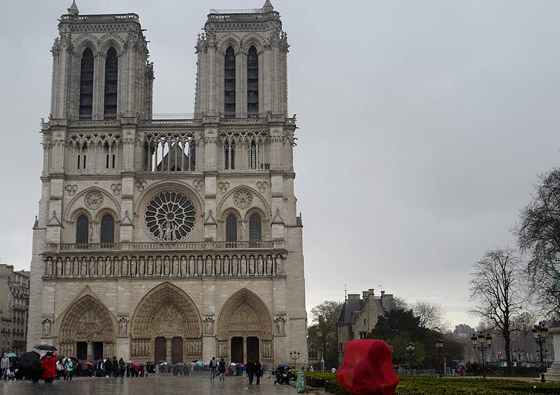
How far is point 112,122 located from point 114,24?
8.40 meters

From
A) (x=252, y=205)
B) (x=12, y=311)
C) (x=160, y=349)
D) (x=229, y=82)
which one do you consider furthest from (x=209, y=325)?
(x=12, y=311)

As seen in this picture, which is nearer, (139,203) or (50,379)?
(50,379)

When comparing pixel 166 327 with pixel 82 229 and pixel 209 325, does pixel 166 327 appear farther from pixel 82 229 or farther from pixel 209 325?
pixel 82 229

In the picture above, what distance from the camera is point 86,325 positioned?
176ft

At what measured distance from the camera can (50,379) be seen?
2839 cm

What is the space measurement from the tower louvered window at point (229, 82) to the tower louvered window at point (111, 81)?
883 cm

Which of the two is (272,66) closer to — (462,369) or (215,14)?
(215,14)

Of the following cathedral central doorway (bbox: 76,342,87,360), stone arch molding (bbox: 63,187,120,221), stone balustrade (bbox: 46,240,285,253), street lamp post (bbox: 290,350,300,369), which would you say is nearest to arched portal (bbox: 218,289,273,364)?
street lamp post (bbox: 290,350,300,369)

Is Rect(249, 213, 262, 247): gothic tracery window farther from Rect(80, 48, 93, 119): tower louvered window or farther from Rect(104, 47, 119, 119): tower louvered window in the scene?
Rect(80, 48, 93, 119): tower louvered window

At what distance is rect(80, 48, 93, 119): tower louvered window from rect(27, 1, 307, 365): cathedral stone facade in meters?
0.12

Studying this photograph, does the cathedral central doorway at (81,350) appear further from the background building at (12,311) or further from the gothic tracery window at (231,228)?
the background building at (12,311)

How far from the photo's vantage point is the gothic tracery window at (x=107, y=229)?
55.5 meters

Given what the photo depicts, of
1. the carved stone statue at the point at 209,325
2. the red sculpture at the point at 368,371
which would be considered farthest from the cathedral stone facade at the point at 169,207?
the red sculpture at the point at 368,371

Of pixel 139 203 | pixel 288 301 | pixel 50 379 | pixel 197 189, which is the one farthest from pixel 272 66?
pixel 50 379
